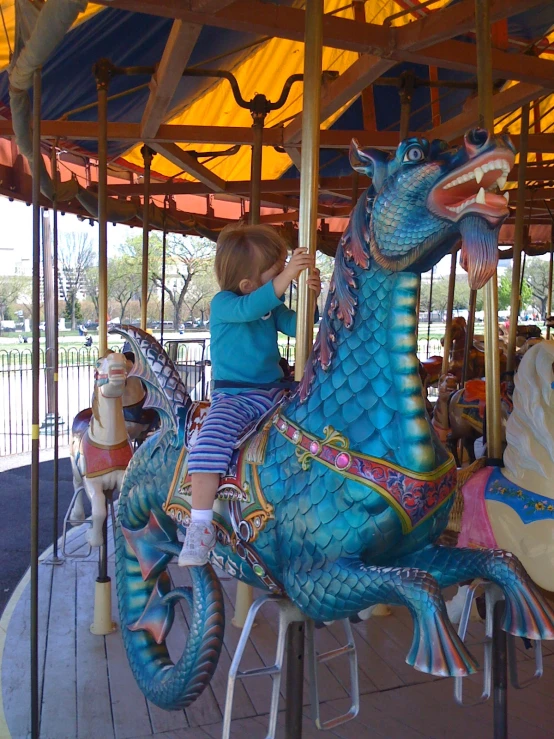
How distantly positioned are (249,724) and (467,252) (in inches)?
71.7

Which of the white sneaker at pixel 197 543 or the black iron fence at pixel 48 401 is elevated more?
the white sneaker at pixel 197 543

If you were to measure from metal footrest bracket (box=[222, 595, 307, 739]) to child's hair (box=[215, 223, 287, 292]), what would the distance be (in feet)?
2.59

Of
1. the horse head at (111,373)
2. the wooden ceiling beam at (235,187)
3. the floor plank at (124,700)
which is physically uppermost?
the wooden ceiling beam at (235,187)

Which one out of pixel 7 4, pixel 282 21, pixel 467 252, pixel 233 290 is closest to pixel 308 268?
pixel 233 290

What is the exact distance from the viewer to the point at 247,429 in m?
1.64

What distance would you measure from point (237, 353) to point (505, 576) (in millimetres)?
824

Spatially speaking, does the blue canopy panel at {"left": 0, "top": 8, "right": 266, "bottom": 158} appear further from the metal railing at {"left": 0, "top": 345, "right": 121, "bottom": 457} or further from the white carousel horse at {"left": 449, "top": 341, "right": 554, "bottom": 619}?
the white carousel horse at {"left": 449, "top": 341, "right": 554, "bottom": 619}

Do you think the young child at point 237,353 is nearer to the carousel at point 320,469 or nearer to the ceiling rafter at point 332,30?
the carousel at point 320,469

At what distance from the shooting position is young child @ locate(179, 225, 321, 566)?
1597 millimetres

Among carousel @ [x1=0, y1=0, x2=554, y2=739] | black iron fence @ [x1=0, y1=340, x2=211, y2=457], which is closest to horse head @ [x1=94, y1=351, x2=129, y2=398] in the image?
carousel @ [x1=0, y1=0, x2=554, y2=739]

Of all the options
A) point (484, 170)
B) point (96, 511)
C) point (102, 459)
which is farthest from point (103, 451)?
point (484, 170)

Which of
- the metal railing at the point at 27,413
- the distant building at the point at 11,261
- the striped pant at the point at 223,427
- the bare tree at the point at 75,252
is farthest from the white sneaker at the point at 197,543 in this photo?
the distant building at the point at 11,261

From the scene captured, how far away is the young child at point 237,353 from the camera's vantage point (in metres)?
1.60

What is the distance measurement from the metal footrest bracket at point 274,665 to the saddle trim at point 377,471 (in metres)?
0.39
